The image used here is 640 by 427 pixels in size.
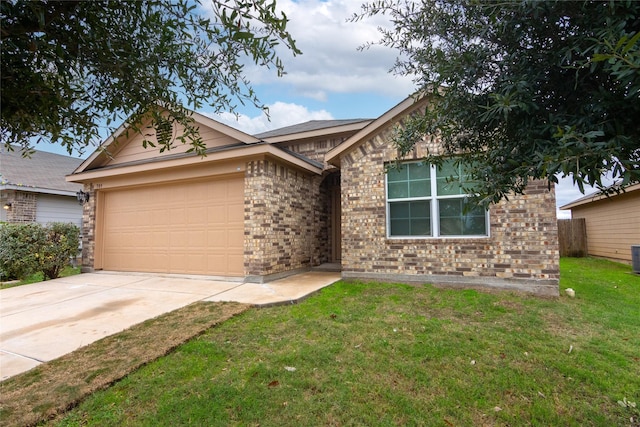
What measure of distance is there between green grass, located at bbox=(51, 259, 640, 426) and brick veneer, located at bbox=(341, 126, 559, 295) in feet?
3.54

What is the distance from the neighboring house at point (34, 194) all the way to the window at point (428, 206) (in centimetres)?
1169

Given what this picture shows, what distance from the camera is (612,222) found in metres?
13.2

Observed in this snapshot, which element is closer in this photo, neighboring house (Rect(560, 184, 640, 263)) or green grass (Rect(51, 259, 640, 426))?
green grass (Rect(51, 259, 640, 426))

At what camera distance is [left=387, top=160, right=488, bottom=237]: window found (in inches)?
264

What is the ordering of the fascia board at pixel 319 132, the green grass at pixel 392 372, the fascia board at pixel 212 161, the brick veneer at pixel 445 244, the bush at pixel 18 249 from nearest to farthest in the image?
the green grass at pixel 392 372 < the brick veneer at pixel 445 244 < the fascia board at pixel 212 161 < the bush at pixel 18 249 < the fascia board at pixel 319 132

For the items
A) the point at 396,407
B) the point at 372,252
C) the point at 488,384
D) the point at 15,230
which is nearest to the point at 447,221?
the point at 372,252

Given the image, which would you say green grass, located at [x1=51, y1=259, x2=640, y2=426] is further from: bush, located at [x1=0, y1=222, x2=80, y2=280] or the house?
bush, located at [x1=0, y1=222, x2=80, y2=280]

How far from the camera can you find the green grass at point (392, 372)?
8.53 feet

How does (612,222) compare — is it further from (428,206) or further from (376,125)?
(376,125)

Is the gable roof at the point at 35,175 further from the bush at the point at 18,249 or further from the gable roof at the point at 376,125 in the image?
the gable roof at the point at 376,125

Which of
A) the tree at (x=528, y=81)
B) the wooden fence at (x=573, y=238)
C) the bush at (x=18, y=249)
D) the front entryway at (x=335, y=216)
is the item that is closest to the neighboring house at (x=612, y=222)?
the wooden fence at (x=573, y=238)

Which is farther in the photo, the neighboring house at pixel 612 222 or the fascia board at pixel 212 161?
the neighboring house at pixel 612 222

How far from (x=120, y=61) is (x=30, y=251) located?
931 centimetres

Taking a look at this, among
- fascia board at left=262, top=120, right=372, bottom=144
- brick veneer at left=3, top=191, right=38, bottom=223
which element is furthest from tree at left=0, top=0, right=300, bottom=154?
brick veneer at left=3, top=191, right=38, bottom=223
